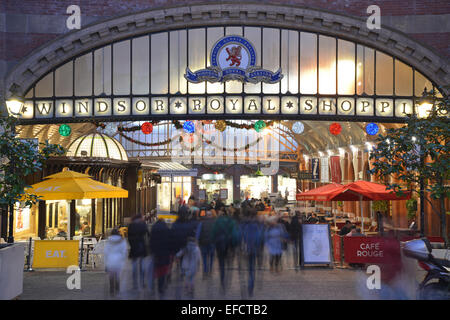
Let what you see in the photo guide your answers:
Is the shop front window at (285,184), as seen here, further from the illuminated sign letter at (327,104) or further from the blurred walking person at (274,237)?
the blurred walking person at (274,237)

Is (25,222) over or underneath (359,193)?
underneath

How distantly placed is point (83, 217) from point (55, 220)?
107cm

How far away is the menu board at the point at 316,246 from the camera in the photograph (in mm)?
→ 14953

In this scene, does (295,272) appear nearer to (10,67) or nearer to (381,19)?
(381,19)

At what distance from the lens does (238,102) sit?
1934cm

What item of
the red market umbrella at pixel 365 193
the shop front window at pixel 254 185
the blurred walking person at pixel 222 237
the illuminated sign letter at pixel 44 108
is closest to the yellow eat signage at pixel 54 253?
the blurred walking person at pixel 222 237

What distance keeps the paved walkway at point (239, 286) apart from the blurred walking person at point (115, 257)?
232 mm

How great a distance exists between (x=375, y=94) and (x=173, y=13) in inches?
320

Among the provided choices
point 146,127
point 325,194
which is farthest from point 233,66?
point 325,194

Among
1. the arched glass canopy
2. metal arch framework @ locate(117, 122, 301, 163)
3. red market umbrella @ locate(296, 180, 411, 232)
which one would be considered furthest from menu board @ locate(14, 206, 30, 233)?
metal arch framework @ locate(117, 122, 301, 163)

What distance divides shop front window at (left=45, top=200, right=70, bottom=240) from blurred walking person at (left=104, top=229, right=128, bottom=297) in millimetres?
7041

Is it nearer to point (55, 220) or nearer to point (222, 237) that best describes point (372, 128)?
point (222, 237)

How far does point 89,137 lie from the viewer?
24.1m
